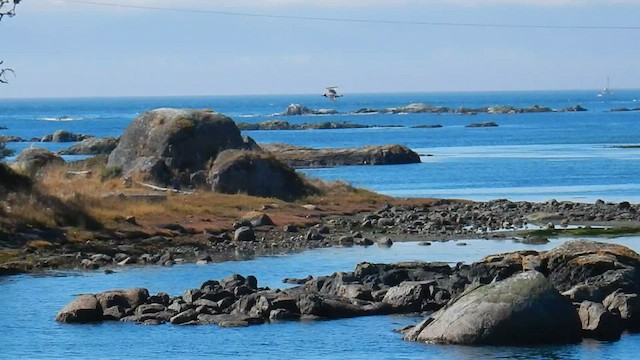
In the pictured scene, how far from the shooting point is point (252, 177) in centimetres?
6353

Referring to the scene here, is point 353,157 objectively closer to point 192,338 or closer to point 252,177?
point 252,177

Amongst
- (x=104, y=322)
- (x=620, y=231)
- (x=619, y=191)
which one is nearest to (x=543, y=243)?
(x=620, y=231)

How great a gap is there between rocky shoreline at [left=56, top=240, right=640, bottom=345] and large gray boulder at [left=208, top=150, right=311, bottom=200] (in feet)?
80.8

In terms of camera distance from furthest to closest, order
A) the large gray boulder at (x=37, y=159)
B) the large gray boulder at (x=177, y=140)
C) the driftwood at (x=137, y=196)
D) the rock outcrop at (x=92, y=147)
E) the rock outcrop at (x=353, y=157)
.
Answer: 1. the rock outcrop at (x=92, y=147)
2. the rock outcrop at (x=353, y=157)
3. the large gray boulder at (x=177, y=140)
4. the large gray boulder at (x=37, y=159)
5. the driftwood at (x=137, y=196)

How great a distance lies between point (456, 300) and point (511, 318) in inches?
57.6

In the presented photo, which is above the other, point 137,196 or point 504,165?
point 137,196

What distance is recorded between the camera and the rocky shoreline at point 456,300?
2923 centimetres

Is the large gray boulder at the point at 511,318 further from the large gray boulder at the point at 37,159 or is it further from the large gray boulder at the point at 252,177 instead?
the large gray boulder at the point at 37,159

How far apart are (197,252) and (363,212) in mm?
14191

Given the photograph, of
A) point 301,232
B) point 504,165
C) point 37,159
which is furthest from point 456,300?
point 504,165

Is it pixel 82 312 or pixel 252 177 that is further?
pixel 252 177

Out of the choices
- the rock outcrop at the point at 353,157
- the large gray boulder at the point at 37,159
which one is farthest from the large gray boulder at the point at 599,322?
the rock outcrop at the point at 353,157

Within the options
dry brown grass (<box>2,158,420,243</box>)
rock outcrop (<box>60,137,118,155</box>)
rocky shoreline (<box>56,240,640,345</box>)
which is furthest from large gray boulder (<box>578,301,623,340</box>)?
rock outcrop (<box>60,137,118,155</box>)

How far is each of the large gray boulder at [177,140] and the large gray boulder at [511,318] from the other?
35.8 meters
